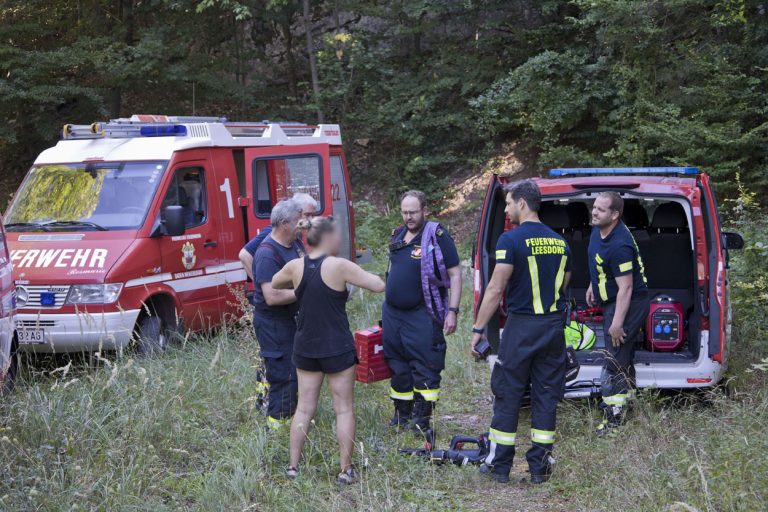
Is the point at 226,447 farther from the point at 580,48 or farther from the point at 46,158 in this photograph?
the point at 580,48

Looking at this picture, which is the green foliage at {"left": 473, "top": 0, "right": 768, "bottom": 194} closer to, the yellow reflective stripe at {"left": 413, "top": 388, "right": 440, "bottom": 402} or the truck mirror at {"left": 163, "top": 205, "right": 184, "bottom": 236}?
the truck mirror at {"left": 163, "top": 205, "right": 184, "bottom": 236}

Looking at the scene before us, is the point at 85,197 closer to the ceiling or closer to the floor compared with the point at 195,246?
closer to the ceiling

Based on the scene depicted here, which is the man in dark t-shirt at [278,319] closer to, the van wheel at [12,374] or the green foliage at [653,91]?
the van wheel at [12,374]

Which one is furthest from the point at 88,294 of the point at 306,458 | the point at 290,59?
the point at 290,59

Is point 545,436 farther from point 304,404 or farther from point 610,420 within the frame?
point 304,404

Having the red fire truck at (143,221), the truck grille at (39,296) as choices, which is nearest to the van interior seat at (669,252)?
the red fire truck at (143,221)

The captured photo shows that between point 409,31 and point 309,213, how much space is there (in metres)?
12.0

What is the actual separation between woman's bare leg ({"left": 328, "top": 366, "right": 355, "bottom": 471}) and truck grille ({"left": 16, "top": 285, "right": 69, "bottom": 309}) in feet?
11.2

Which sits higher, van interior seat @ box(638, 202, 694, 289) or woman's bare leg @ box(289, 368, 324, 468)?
van interior seat @ box(638, 202, 694, 289)

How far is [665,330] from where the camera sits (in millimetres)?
6246

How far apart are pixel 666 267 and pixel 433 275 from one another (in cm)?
252

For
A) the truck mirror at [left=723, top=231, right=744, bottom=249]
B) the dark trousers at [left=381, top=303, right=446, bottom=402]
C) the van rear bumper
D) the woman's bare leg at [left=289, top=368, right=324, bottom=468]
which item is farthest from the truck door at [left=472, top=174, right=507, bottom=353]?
the van rear bumper

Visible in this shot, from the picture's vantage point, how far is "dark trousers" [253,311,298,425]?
5.38m

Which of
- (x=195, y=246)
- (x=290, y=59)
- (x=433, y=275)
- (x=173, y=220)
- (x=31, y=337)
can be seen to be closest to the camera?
(x=433, y=275)
